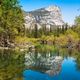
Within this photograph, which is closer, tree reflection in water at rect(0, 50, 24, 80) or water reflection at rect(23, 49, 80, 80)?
tree reflection in water at rect(0, 50, 24, 80)

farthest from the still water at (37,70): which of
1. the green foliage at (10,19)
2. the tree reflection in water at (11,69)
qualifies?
the green foliage at (10,19)

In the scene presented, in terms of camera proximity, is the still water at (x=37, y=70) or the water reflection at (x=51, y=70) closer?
the still water at (x=37, y=70)

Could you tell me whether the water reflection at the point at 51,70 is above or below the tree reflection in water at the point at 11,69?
below

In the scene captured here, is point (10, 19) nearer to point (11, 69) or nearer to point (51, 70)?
point (51, 70)

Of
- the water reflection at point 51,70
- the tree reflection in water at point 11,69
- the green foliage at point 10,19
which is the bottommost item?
the water reflection at point 51,70

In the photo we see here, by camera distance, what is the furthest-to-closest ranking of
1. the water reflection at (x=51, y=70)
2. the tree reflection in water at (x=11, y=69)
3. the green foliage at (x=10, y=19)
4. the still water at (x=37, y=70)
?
the green foliage at (x=10, y=19), the water reflection at (x=51, y=70), the still water at (x=37, y=70), the tree reflection in water at (x=11, y=69)

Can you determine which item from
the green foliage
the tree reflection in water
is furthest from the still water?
the green foliage

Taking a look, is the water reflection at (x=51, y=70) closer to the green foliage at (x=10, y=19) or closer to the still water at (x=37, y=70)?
the still water at (x=37, y=70)

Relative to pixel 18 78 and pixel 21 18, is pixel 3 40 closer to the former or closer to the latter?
pixel 21 18

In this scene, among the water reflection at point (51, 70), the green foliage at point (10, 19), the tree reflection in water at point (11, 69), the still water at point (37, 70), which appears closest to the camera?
the tree reflection in water at point (11, 69)

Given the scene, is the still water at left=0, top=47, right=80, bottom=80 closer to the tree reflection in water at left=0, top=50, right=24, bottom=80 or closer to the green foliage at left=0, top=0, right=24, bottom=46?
the tree reflection in water at left=0, top=50, right=24, bottom=80

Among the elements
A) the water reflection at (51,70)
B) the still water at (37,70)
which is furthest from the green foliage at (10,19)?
the still water at (37,70)

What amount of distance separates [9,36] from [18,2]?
35.5ft

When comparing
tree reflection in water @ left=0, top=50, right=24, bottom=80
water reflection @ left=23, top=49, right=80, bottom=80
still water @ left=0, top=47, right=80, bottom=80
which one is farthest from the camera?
water reflection @ left=23, top=49, right=80, bottom=80
